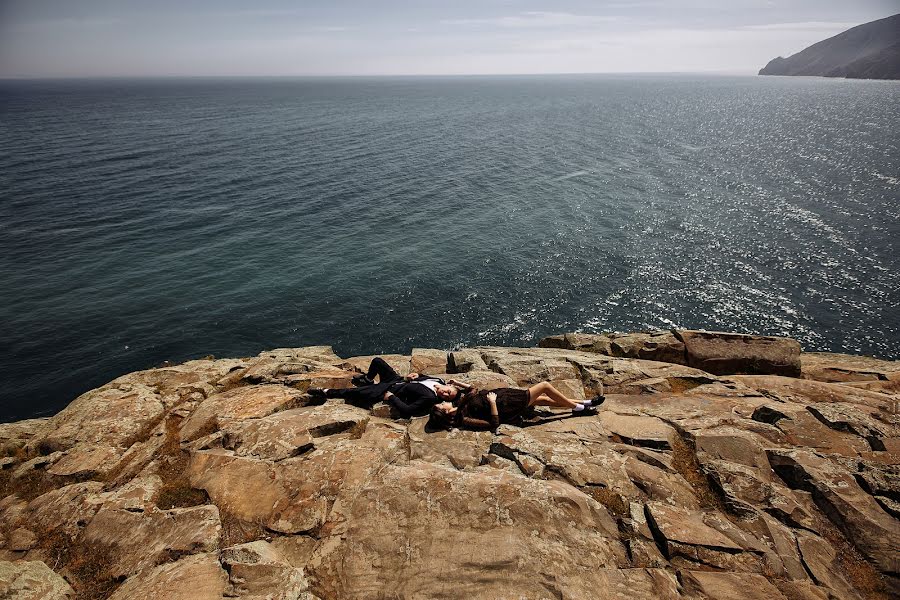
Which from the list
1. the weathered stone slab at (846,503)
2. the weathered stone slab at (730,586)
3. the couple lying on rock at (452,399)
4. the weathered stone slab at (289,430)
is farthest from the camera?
the couple lying on rock at (452,399)

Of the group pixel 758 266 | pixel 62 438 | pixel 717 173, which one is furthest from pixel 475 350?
pixel 717 173

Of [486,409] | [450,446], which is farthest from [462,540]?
[486,409]

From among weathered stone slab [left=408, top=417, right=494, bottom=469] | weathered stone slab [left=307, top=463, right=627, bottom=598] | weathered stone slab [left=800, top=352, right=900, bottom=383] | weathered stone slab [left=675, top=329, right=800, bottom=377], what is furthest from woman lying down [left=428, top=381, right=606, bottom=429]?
weathered stone slab [left=800, top=352, right=900, bottom=383]

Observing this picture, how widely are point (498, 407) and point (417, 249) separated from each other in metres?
41.5

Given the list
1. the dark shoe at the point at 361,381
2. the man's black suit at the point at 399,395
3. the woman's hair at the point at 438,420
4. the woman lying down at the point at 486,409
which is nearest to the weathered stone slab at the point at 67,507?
the man's black suit at the point at 399,395

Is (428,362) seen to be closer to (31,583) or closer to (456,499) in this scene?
(456,499)

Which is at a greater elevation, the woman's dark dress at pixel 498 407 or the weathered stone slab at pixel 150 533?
the woman's dark dress at pixel 498 407

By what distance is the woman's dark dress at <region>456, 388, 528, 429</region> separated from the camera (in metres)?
13.3

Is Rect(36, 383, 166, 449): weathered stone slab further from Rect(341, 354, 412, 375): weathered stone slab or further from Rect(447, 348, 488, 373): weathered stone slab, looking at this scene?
Rect(447, 348, 488, 373): weathered stone slab

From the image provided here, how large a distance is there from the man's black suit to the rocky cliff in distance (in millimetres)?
578

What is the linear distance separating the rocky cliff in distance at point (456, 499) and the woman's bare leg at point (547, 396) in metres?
0.62

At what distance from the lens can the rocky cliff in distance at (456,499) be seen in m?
7.91

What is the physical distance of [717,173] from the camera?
7969cm

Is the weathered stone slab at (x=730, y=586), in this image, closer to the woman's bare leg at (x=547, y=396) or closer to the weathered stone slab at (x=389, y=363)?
the woman's bare leg at (x=547, y=396)
